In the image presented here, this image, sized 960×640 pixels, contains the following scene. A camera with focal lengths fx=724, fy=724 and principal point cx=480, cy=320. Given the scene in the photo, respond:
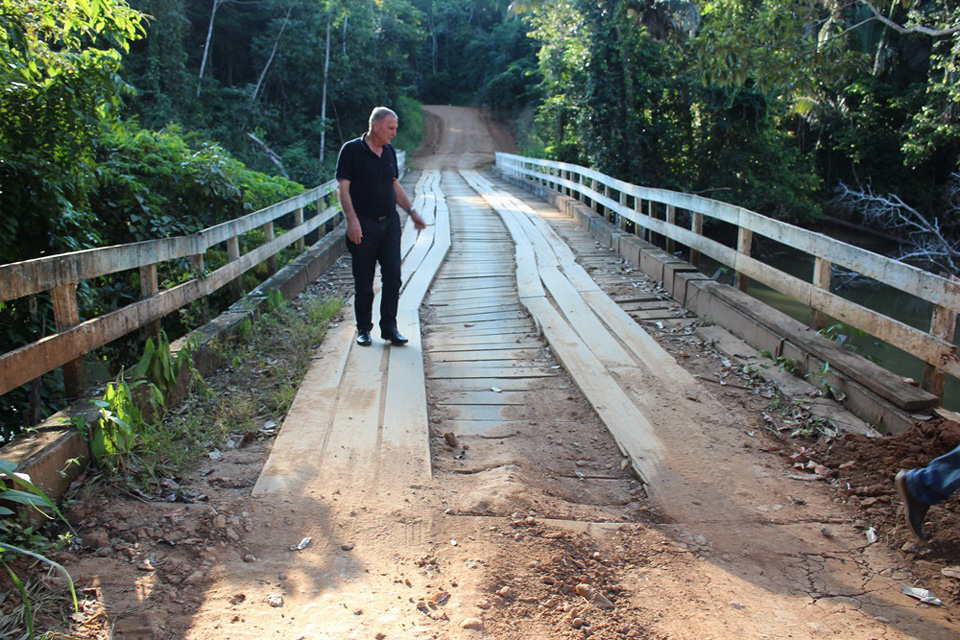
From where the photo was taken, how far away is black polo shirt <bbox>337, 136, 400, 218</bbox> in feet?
18.7

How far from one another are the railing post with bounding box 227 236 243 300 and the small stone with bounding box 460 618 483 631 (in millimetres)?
5206

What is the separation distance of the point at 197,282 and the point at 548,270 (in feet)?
15.1

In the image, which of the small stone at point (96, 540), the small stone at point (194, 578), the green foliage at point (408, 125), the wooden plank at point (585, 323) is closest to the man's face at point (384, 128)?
the wooden plank at point (585, 323)

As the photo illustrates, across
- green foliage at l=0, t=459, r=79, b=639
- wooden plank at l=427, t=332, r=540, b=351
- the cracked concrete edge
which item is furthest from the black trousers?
green foliage at l=0, t=459, r=79, b=639

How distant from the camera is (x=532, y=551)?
311 cm

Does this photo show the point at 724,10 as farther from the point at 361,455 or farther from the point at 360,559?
the point at 360,559

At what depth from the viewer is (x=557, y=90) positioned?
28469 millimetres

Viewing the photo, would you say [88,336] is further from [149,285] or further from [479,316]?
[479,316]

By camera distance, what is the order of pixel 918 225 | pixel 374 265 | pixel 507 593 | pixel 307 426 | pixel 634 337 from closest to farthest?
1. pixel 507 593
2. pixel 307 426
3. pixel 374 265
4. pixel 634 337
5. pixel 918 225

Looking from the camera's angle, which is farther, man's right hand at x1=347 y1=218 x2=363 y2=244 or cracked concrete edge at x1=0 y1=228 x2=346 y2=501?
man's right hand at x1=347 y1=218 x2=363 y2=244

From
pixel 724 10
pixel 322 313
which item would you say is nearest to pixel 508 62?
pixel 724 10

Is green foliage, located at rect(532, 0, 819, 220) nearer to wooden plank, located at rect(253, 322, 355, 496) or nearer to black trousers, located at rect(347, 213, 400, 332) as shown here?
black trousers, located at rect(347, 213, 400, 332)

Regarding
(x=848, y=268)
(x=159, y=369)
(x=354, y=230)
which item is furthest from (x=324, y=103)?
(x=159, y=369)

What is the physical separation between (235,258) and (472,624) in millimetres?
5314
